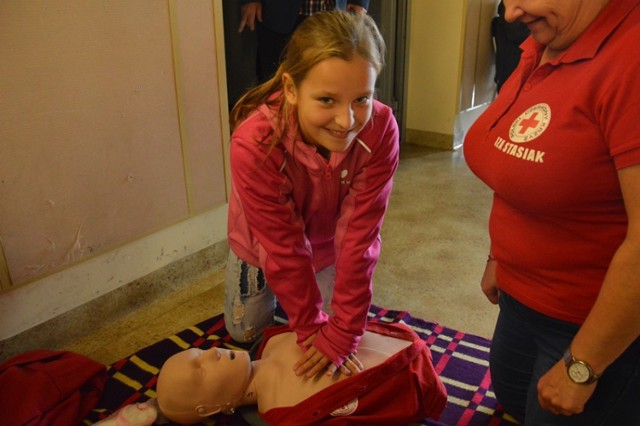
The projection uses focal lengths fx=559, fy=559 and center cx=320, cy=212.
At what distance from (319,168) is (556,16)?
21.9 inches

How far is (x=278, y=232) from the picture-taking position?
1.22 metres

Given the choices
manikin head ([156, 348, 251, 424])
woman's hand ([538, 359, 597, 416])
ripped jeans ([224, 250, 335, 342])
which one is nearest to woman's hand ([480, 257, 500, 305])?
woman's hand ([538, 359, 597, 416])

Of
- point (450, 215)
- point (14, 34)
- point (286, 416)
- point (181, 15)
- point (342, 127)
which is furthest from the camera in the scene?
point (450, 215)

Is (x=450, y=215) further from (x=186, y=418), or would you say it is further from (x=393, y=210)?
(x=186, y=418)

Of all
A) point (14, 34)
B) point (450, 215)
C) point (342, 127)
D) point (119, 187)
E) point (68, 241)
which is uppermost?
point (14, 34)

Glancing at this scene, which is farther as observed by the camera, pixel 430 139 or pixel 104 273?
pixel 430 139

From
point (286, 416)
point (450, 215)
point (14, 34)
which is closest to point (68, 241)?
point (14, 34)

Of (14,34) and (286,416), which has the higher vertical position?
(14,34)

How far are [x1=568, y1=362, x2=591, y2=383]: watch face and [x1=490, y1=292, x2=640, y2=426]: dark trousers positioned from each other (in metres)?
0.10

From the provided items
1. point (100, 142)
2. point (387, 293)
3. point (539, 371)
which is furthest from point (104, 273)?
point (539, 371)

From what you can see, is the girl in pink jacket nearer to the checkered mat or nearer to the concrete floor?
the checkered mat

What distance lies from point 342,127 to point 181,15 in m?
0.88

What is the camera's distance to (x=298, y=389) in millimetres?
1209

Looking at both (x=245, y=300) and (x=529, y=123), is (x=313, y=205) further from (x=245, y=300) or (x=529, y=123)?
(x=529, y=123)
